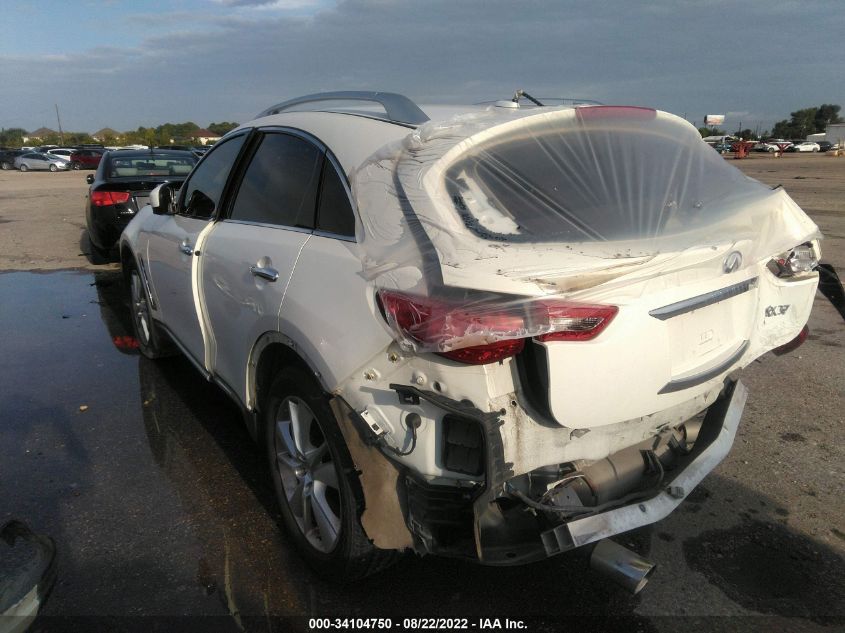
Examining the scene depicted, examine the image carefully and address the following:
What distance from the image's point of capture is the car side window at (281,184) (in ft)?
9.20

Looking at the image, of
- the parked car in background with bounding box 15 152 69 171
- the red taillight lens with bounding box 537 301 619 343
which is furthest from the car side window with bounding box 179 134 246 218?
the parked car in background with bounding box 15 152 69 171

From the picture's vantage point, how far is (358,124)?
2.68 metres

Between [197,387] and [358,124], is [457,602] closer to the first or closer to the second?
[358,124]

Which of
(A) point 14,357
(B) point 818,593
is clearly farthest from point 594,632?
(A) point 14,357

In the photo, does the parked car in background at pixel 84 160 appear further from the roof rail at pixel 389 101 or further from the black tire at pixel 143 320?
the roof rail at pixel 389 101

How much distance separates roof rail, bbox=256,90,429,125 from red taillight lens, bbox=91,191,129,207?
599 cm

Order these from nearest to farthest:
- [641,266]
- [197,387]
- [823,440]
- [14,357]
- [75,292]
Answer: [641,266] → [823,440] → [197,387] → [14,357] → [75,292]

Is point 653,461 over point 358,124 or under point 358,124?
under

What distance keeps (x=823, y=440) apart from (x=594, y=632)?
2.22m

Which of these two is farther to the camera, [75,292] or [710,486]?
[75,292]

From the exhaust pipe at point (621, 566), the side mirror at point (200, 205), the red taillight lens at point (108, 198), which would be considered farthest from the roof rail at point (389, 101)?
the red taillight lens at point (108, 198)

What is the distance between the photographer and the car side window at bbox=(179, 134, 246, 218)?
3.68 metres

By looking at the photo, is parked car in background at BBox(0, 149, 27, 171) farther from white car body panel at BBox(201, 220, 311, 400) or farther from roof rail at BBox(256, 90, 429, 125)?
roof rail at BBox(256, 90, 429, 125)

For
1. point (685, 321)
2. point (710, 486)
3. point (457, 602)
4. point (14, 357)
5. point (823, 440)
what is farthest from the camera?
point (14, 357)
